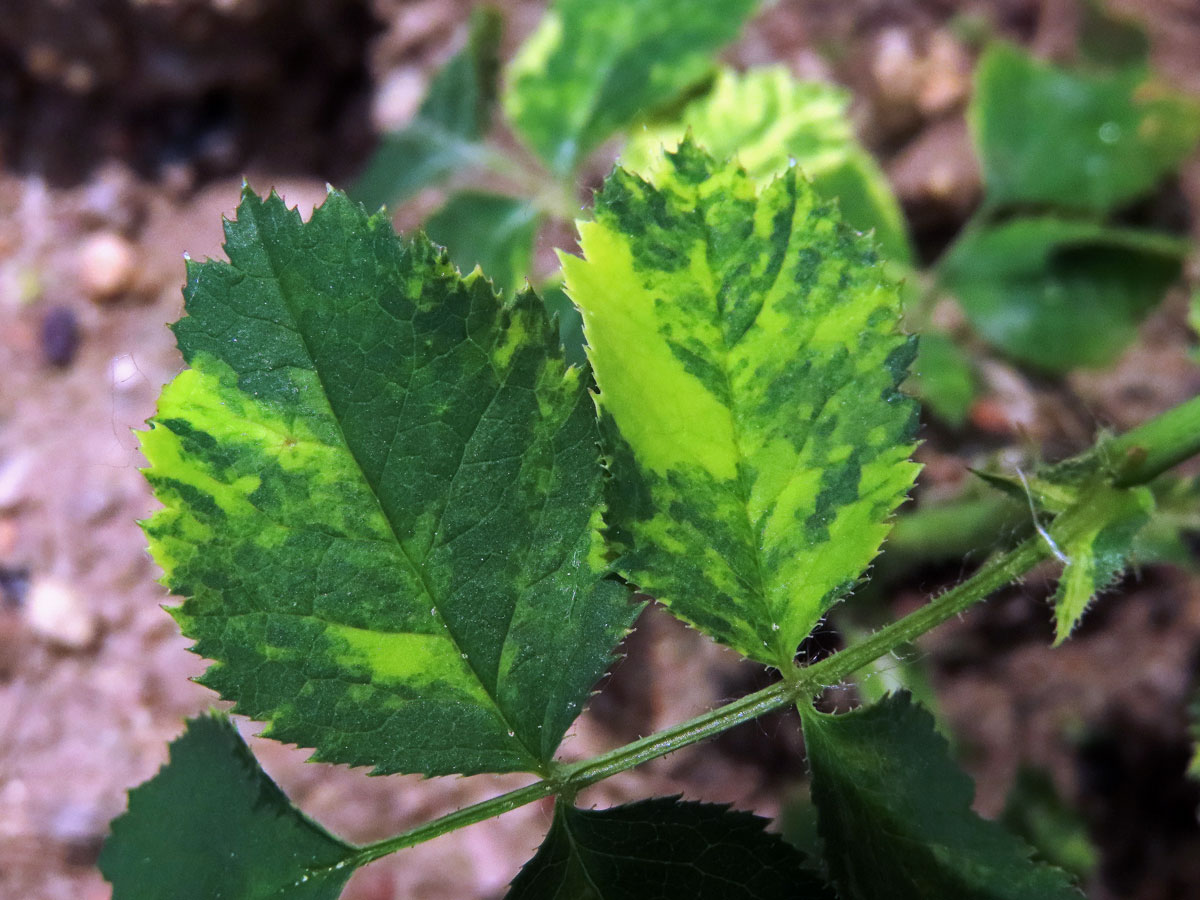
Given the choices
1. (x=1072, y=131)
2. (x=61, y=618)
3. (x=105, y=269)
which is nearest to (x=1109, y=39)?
(x=1072, y=131)

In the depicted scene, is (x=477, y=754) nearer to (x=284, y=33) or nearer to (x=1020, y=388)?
(x=1020, y=388)

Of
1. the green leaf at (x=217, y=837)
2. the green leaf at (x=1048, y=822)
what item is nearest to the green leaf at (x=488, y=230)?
the green leaf at (x=217, y=837)

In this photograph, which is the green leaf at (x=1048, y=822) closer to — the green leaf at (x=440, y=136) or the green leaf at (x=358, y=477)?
the green leaf at (x=358, y=477)

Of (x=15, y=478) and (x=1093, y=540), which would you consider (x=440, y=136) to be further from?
(x=1093, y=540)

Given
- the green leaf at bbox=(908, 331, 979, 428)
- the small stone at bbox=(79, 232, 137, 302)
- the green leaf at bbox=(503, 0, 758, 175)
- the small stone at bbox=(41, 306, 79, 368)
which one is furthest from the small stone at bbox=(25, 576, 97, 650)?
the green leaf at bbox=(908, 331, 979, 428)

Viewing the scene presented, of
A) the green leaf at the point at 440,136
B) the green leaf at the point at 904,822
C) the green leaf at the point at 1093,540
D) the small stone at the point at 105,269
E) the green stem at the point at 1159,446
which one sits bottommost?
the green leaf at the point at 904,822

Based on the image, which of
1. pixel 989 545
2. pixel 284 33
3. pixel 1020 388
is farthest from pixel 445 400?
pixel 284 33

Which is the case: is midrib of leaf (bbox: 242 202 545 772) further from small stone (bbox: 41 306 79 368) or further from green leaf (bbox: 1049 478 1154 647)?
small stone (bbox: 41 306 79 368)
